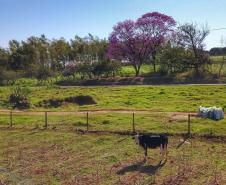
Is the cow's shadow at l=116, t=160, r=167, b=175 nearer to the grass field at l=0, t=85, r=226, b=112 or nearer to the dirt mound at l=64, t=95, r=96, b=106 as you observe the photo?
the grass field at l=0, t=85, r=226, b=112

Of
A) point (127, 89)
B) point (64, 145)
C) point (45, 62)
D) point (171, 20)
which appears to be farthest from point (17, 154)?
point (45, 62)

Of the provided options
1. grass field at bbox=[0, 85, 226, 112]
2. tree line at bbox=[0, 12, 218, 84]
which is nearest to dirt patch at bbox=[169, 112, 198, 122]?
grass field at bbox=[0, 85, 226, 112]

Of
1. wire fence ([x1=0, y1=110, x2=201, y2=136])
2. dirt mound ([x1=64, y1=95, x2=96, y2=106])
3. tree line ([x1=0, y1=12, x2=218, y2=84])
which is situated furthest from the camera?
tree line ([x1=0, y1=12, x2=218, y2=84])

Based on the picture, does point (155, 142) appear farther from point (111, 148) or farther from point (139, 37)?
point (139, 37)

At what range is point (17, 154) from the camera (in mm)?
20125

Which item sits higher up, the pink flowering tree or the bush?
the pink flowering tree

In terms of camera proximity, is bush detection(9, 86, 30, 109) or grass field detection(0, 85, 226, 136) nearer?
grass field detection(0, 85, 226, 136)

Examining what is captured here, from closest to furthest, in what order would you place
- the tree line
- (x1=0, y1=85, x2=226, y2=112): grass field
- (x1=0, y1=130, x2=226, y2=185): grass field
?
(x1=0, y1=130, x2=226, y2=185): grass field < (x1=0, y1=85, x2=226, y2=112): grass field < the tree line

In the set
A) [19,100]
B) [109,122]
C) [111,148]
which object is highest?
[19,100]

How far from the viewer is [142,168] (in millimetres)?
16922

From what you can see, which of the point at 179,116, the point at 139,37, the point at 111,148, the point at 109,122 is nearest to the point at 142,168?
the point at 111,148

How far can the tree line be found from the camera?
5378cm

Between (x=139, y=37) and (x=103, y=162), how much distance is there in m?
42.2

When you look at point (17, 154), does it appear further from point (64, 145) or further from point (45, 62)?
point (45, 62)
